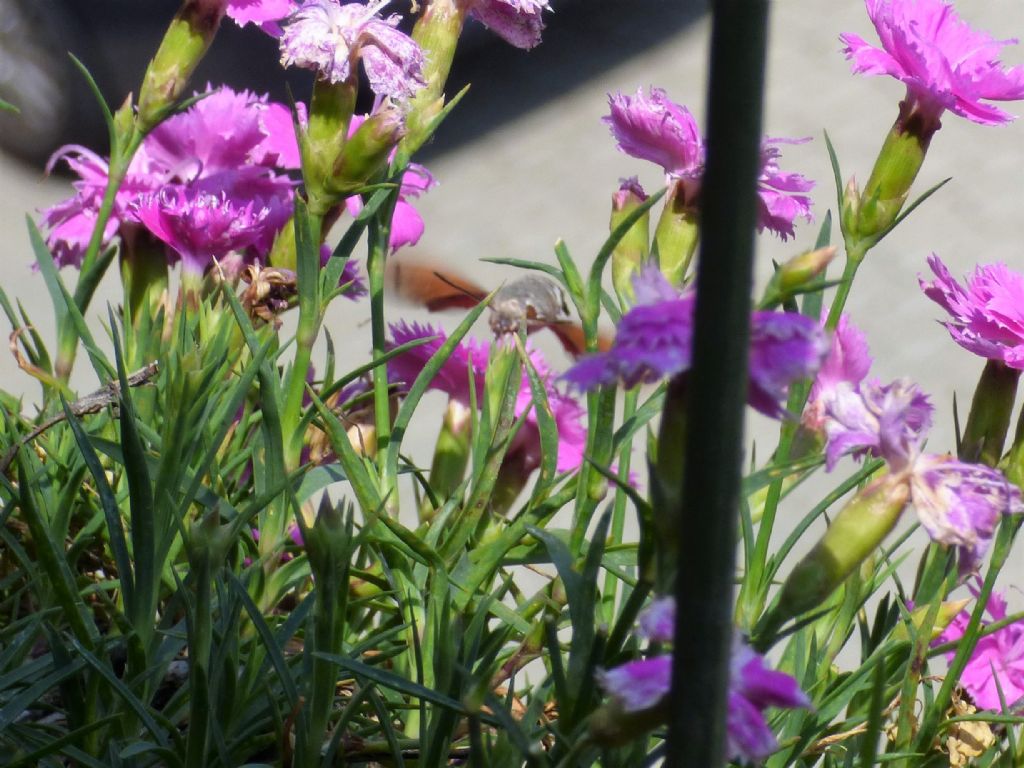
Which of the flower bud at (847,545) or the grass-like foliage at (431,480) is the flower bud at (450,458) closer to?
the grass-like foliage at (431,480)

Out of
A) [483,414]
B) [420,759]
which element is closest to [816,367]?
[420,759]

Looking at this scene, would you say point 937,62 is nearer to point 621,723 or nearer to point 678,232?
point 678,232

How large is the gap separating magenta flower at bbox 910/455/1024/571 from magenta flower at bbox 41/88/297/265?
0.49 meters

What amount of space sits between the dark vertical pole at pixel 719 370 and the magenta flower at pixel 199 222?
1.82 feet

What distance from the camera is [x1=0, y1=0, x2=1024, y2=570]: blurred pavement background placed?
2377 mm

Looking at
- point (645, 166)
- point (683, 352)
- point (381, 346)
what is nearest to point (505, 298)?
point (381, 346)

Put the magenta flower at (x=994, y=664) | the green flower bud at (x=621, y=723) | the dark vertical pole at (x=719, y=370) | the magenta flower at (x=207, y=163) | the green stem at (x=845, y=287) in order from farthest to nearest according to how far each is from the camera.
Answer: the magenta flower at (x=207, y=163) → the magenta flower at (x=994, y=664) → the green stem at (x=845, y=287) → the green flower bud at (x=621, y=723) → the dark vertical pole at (x=719, y=370)

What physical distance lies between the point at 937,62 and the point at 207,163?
1.49 feet

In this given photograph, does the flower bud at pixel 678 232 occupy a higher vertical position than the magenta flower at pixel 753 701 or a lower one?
higher

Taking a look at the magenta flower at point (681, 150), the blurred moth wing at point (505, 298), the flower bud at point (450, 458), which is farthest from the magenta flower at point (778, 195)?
the flower bud at point (450, 458)

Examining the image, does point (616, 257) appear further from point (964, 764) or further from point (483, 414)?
point (964, 764)

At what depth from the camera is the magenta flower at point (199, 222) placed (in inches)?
29.9

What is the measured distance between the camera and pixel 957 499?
16.5 inches

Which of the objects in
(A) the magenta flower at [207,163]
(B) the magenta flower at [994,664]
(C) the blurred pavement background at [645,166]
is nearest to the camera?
(B) the magenta flower at [994,664]
